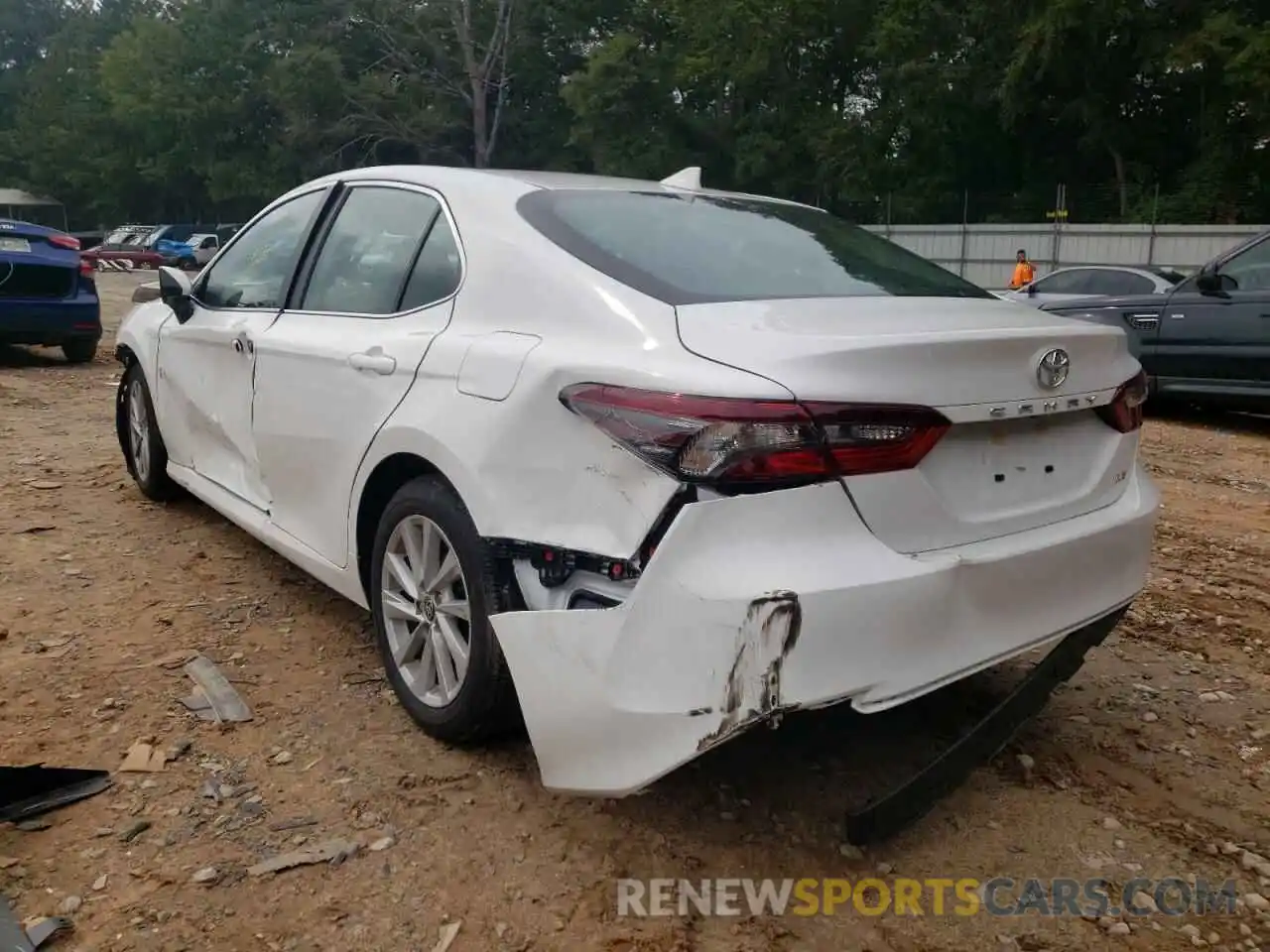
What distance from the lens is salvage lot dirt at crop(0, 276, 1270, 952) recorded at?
7.38 feet

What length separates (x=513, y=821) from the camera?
2.60 metres

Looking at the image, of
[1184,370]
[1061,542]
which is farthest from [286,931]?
[1184,370]

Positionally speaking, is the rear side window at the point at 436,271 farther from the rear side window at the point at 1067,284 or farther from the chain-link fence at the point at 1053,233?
the chain-link fence at the point at 1053,233

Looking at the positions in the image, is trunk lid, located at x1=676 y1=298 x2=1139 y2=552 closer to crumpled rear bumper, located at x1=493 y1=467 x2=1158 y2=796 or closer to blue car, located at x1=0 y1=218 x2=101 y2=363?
crumpled rear bumper, located at x1=493 y1=467 x2=1158 y2=796

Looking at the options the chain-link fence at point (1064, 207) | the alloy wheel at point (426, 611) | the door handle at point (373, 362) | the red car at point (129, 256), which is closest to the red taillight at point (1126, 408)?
the alloy wheel at point (426, 611)

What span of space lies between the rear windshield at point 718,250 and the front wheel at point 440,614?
0.73 metres

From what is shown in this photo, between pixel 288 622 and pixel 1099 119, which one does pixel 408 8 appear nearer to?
pixel 1099 119

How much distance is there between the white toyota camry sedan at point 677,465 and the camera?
208 cm

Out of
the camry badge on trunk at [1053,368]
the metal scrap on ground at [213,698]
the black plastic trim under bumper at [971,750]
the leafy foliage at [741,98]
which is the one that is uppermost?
Result: the leafy foliage at [741,98]

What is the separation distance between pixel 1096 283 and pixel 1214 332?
581 centimetres

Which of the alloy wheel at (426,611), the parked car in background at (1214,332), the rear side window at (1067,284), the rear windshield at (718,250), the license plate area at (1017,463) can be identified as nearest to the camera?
the license plate area at (1017,463)

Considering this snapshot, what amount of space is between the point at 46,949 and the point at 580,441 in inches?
57.3

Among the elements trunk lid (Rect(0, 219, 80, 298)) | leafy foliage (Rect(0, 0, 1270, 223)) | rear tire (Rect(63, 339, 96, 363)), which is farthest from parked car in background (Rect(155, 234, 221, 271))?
trunk lid (Rect(0, 219, 80, 298))

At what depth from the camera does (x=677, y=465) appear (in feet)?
6.91
